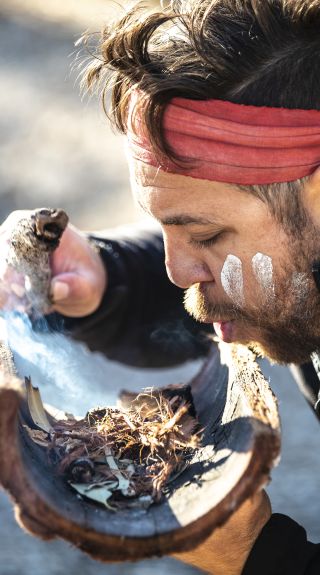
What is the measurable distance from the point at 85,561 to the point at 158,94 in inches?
88.9

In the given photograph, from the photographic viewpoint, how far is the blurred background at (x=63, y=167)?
150 inches

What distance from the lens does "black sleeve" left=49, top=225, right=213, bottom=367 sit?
284cm

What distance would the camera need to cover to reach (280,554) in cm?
207

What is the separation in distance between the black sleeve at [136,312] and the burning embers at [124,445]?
588mm

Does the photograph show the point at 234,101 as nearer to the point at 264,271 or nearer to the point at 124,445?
the point at 264,271

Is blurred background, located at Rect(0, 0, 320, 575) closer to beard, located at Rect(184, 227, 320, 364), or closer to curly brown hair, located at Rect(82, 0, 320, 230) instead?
beard, located at Rect(184, 227, 320, 364)

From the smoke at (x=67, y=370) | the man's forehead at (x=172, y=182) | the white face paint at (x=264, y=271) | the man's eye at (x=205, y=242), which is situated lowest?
the smoke at (x=67, y=370)

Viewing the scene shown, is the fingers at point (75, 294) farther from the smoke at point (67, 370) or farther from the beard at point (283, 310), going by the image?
the beard at point (283, 310)

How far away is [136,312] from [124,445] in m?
0.98

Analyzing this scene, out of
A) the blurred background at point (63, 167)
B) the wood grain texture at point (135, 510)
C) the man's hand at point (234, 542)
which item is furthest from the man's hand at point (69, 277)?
the blurred background at point (63, 167)

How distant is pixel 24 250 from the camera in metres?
2.36

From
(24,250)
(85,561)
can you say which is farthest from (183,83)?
(85,561)

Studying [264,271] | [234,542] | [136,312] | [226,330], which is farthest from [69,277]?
[234,542]

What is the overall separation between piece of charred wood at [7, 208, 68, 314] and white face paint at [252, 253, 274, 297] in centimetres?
52
